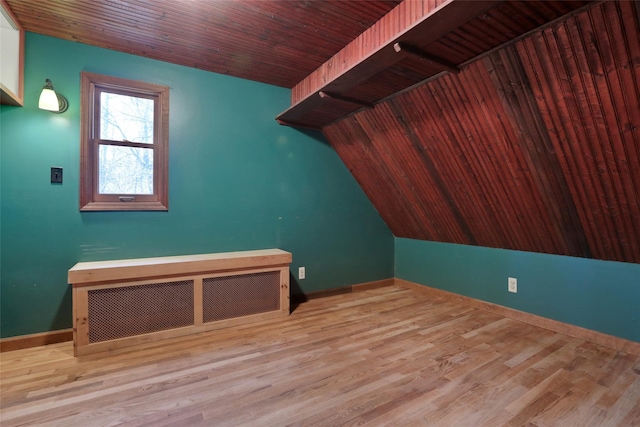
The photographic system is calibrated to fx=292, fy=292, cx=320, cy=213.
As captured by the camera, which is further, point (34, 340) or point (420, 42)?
point (34, 340)

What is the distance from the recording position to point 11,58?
→ 2.05 m

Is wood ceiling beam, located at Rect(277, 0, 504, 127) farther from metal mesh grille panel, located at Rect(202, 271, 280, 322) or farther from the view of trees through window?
metal mesh grille panel, located at Rect(202, 271, 280, 322)

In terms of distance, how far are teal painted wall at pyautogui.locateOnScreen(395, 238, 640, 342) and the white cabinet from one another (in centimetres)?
412

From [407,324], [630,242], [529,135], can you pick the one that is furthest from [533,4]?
[407,324]

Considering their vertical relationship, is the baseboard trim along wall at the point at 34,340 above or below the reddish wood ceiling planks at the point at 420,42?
below


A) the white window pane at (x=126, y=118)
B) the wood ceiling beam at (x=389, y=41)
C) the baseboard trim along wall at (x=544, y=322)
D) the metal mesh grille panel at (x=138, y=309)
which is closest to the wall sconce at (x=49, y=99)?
the white window pane at (x=126, y=118)

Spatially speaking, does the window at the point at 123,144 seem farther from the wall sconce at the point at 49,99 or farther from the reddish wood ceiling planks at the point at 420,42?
the reddish wood ceiling planks at the point at 420,42

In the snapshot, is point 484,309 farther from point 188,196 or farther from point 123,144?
point 123,144

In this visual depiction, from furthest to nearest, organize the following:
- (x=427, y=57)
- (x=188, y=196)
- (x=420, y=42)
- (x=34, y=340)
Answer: (x=188, y=196) → (x=34, y=340) → (x=427, y=57) → (x=420, y=42)

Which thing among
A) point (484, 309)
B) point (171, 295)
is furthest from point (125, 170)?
point (484, 309)

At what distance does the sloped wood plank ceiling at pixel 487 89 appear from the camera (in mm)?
1564

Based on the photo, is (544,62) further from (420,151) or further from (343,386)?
(343,386)

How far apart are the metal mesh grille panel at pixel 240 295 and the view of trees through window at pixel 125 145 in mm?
1076

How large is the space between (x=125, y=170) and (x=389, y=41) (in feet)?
7.82
